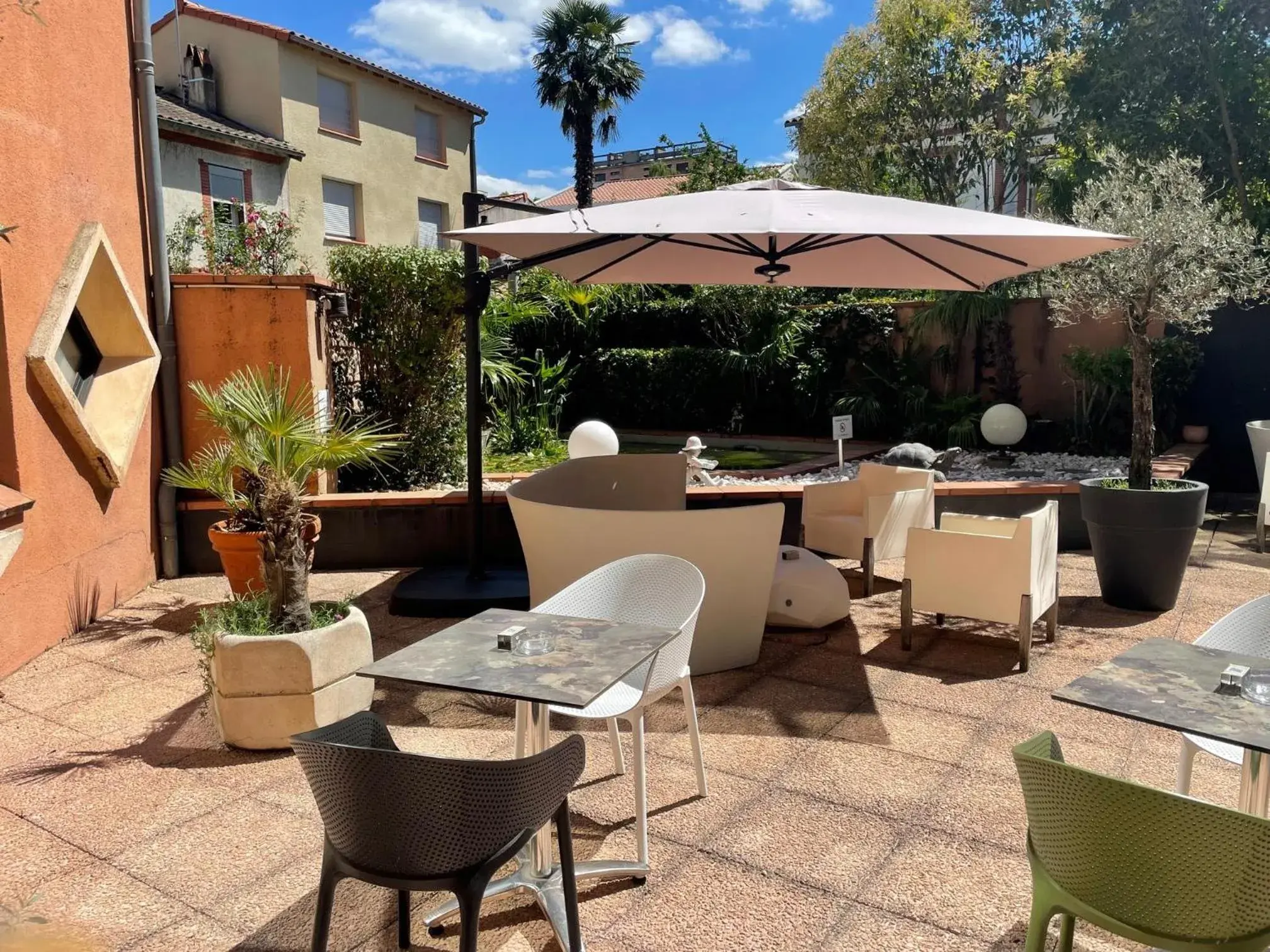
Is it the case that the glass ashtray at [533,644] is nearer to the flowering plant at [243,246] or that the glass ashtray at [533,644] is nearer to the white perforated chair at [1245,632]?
the white perforated chair at [1245,632]

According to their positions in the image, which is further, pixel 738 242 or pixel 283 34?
pixel 283 34

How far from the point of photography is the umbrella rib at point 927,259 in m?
4.91

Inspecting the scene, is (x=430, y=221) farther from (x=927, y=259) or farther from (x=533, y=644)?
(x=533, y=644)

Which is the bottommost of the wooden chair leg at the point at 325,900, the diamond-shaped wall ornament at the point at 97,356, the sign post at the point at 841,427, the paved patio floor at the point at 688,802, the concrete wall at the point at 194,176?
the paved patio floor at the point at 688,802

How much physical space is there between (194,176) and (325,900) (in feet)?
53.0

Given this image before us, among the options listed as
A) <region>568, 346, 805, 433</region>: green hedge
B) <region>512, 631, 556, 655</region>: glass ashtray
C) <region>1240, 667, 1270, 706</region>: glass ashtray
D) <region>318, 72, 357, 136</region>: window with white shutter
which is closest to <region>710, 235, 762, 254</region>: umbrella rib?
<region>512, 631, 556, 655</region>: glass ashtray

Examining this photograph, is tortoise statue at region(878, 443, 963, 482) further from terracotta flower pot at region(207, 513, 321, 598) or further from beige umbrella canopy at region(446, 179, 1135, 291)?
terracotta flower pot at region(207, 513, 321, 598)

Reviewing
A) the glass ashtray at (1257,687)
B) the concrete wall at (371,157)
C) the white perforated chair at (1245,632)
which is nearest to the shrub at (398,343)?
the white perforated chair at (1245,632)

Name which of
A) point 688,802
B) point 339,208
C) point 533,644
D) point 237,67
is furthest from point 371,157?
point 533,644

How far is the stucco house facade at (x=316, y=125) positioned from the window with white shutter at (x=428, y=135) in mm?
28

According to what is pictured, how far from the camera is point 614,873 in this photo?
8.05ft

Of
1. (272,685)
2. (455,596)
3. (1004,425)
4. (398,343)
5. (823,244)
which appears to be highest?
(823,244)

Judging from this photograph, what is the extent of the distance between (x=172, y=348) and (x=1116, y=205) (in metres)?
5.77

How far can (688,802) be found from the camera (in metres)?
2.90
